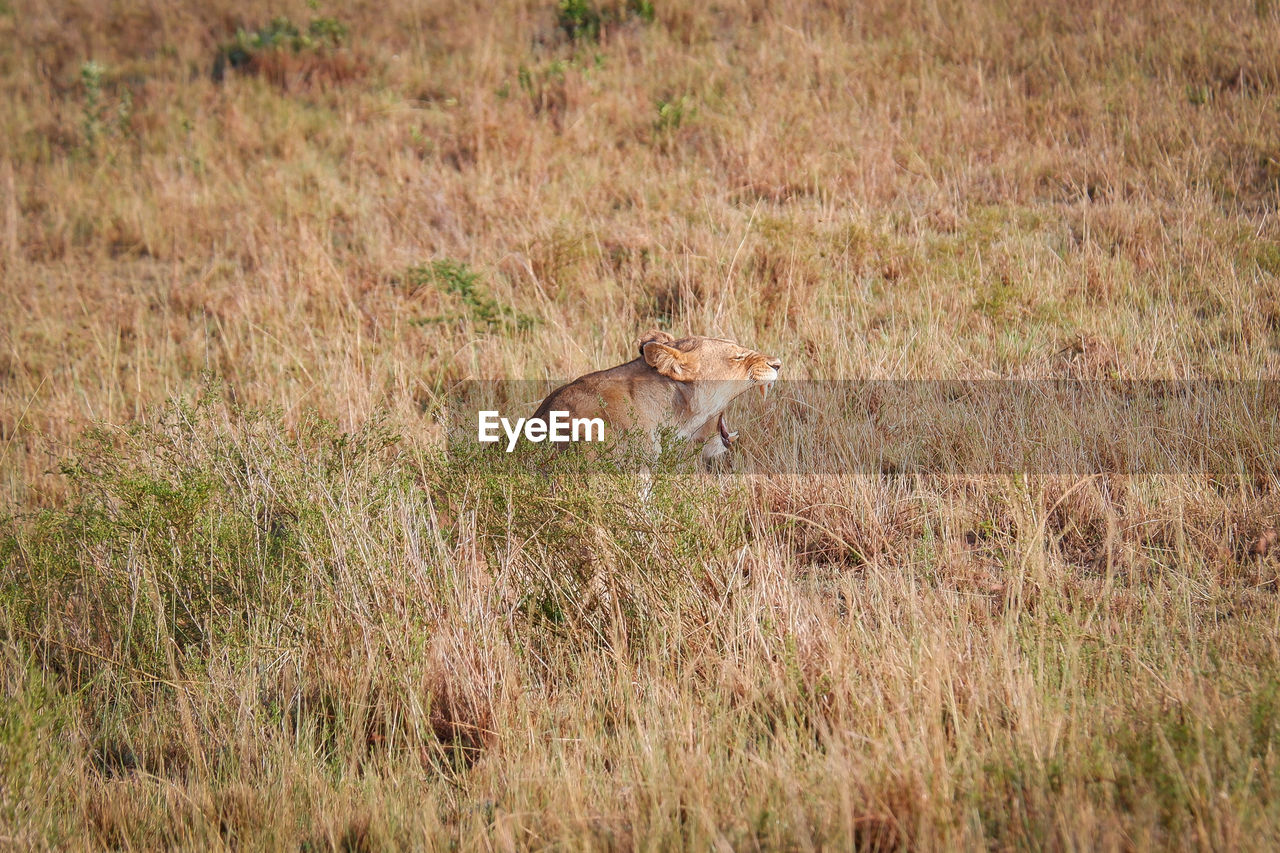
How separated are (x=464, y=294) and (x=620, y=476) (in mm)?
3572

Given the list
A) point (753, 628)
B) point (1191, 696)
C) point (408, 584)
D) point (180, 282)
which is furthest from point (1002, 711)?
point (180, 282)

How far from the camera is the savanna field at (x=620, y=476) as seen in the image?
121 inches

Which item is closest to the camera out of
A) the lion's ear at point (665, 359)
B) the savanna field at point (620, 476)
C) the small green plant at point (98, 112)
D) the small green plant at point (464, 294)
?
the savanna field at point (620, 476)

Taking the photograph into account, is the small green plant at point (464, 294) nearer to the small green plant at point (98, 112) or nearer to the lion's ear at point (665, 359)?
the lion's ear at point (665, 359)

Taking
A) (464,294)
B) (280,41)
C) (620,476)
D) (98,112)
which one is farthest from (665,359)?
(98,112)

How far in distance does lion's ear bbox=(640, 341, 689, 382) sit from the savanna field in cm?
66

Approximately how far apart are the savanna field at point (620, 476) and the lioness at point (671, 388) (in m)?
0.48

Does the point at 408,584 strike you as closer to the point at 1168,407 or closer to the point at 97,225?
the point at 1168,407

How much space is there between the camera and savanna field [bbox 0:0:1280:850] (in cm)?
306

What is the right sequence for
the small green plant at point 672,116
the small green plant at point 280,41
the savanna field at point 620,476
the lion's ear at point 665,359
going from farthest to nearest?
the small green plant at point 280,41, the small green plant at point 672,116, the lion's ear at point 665,359, the savanna field at point 620,476

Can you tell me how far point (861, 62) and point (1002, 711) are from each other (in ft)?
26.2

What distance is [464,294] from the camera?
24.2 ft

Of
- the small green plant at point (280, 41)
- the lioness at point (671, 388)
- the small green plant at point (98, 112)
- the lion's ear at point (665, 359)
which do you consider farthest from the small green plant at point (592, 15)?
the lion's ear at point (665, 359)

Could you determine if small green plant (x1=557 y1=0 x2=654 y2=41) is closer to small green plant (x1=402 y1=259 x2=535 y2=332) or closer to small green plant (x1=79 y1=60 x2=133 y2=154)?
small green plant (x1=402 y1=259 x2=535 y2=332)
